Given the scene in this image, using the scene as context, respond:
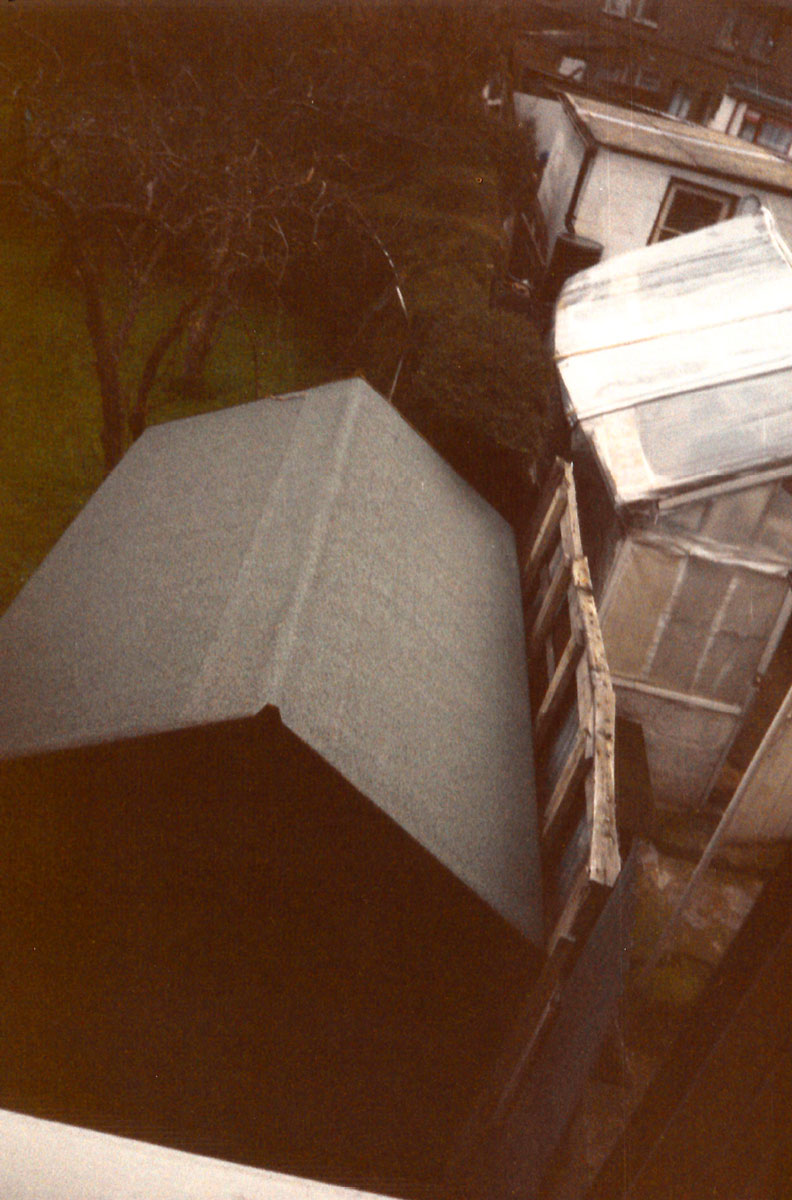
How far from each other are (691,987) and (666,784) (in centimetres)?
273

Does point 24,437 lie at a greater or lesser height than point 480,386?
lesser

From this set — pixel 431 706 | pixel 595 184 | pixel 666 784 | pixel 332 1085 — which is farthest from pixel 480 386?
pixel 595 184

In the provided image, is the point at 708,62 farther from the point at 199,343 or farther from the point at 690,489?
the point at 690,489

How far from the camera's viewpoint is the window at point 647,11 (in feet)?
105

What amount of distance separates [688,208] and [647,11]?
75.0 ft

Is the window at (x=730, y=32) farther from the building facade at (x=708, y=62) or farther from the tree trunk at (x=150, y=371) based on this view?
the tree trunk at (x=150, y=371)

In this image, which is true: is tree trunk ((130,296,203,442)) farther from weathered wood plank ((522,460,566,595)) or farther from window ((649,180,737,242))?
window ((649,180,737,242))

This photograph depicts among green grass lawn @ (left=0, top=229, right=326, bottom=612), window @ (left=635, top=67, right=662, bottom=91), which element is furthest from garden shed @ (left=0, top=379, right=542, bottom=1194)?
window @ (left=635, top=67, right=662, bottom=91)

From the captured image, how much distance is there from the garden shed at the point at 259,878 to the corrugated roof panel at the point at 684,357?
15.2ft

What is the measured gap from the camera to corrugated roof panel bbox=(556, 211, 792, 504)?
882 centimetres

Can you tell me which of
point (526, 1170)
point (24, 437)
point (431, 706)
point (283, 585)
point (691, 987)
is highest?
point (283, 585)

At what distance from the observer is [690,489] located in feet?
28.5

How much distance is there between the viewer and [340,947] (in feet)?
14.3

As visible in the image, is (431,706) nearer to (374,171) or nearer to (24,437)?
(24,437)
